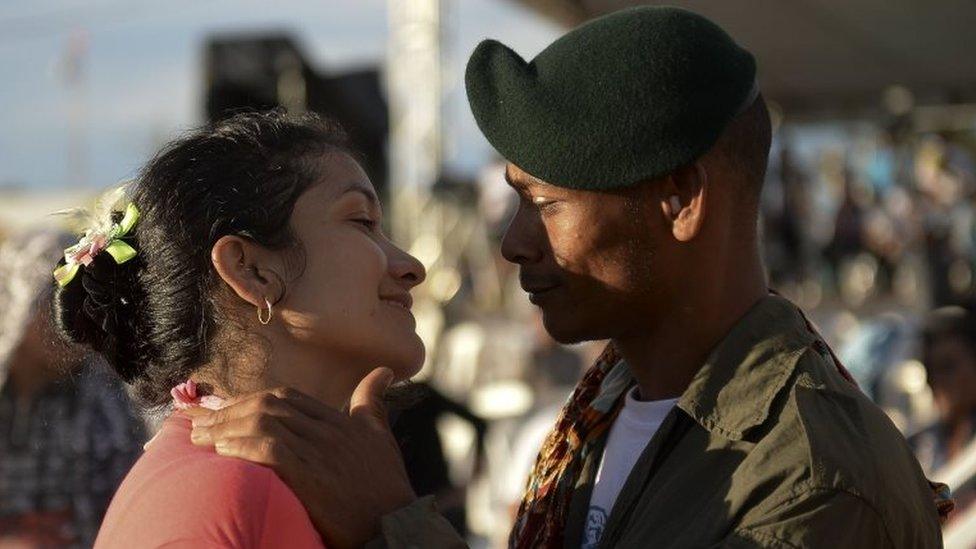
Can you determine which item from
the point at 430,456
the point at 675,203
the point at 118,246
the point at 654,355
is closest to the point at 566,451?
the point at 654,355

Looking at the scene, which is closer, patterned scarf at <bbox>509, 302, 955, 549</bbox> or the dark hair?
the dark hair

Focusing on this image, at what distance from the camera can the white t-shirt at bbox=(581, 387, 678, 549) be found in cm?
237

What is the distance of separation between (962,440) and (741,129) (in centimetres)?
389

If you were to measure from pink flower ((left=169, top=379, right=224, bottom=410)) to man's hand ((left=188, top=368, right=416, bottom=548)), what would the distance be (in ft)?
0.48

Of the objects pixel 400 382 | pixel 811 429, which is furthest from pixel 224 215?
pixel 811 429

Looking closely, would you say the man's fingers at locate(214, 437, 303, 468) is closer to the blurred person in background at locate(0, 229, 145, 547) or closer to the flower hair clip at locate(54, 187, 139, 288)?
the flower hair clip at locate(54, 187, 139, 288)

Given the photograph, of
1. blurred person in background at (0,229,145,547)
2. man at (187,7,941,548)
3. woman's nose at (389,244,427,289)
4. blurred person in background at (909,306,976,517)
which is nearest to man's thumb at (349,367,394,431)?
man at (187,7,941,548)

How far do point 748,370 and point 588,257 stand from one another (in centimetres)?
32

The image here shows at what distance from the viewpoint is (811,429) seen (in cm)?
203

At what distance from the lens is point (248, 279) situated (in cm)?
226

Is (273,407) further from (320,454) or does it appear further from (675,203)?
(675,203)

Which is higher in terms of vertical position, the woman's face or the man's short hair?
the man's short hair

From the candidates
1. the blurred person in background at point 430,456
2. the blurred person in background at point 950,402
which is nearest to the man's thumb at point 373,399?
the blurred person in background at point 430,456

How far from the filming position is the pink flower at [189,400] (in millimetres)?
2215
